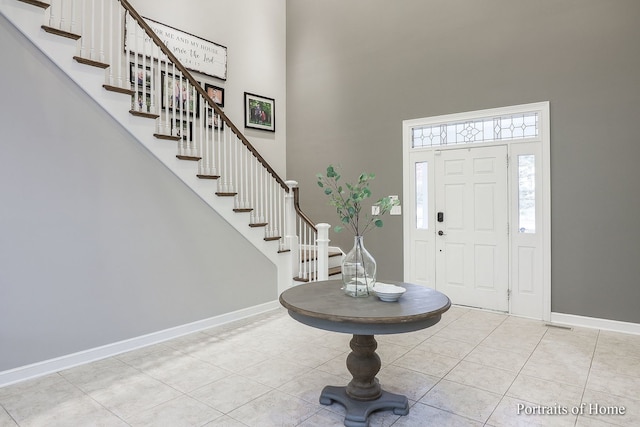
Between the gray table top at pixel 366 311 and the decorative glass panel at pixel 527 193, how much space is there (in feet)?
8.57

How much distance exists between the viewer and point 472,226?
4820 mm

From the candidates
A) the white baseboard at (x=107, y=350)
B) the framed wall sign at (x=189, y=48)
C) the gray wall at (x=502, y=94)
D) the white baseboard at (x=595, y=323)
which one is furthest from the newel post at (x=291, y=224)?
the white baseboard at (x=595, y=323)

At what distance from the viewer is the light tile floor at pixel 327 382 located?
7.73 feet

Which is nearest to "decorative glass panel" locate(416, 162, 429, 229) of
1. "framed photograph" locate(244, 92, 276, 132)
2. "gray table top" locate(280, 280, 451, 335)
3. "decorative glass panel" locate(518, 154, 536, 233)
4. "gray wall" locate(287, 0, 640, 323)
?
"gray wall" locate(287, 0, 640, 323)

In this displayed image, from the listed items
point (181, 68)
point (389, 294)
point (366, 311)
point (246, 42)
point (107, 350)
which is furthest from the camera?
point (246, 42)

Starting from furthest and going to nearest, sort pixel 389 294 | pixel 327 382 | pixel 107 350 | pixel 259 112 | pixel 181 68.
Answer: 1. pixel 259 112
2. pixel 181 68
3. pixel 107 350
4. pixel 327 382
5. pixel 389 294

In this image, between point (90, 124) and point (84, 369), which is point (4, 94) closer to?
point (90, 124)

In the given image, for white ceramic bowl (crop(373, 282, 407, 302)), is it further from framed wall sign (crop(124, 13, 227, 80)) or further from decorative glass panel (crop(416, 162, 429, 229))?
framed wall sign (crop(124, 13, 227, 80))

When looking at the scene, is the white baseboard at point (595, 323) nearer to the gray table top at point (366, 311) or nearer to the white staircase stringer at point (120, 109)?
the gray table top at point (366, 311)

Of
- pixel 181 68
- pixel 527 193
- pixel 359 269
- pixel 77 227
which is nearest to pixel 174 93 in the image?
pixel 181 68

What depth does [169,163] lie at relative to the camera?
12.2 ft

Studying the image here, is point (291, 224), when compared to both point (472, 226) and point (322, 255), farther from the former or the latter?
point (472, 226)

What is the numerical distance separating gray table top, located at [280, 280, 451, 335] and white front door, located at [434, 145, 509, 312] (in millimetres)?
2609

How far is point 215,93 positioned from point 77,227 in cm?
301
